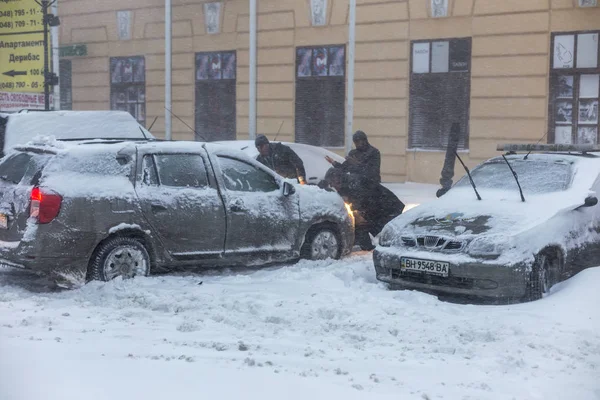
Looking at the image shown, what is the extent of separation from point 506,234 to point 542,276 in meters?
0.52

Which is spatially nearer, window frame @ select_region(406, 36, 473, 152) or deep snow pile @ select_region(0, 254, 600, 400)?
deep snow pile @ select_region(0, 254, 600, 400)

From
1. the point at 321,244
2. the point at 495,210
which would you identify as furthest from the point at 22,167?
the point at 495,210

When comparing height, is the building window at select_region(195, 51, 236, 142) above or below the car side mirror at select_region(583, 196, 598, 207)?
above

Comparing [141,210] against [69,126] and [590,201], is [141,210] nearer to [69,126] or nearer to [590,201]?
[590,201]

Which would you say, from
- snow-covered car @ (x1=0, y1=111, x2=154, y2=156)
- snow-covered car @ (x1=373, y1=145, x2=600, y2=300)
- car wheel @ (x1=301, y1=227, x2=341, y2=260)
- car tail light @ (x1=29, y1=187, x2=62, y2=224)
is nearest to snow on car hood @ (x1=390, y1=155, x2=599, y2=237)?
snow-covered car @ (x1=373, y1=145, x2=600, y2=300)

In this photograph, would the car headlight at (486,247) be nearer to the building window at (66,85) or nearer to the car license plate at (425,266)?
the car license plate at (425,266)

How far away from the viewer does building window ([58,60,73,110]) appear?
88.4 ft

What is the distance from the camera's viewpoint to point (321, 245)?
9555 mm

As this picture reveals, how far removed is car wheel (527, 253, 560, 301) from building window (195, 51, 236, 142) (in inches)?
638

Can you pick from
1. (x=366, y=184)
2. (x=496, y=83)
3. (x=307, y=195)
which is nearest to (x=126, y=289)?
(x=307, y=195)

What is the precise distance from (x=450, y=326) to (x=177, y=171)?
11.1 feet

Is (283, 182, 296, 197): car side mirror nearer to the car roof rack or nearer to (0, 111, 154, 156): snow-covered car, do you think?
the car roof rack

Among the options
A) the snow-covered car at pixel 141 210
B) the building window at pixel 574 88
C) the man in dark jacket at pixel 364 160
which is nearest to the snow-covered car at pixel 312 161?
the man in dark jacket at pixel 364 160

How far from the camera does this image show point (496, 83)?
60.2 feet
